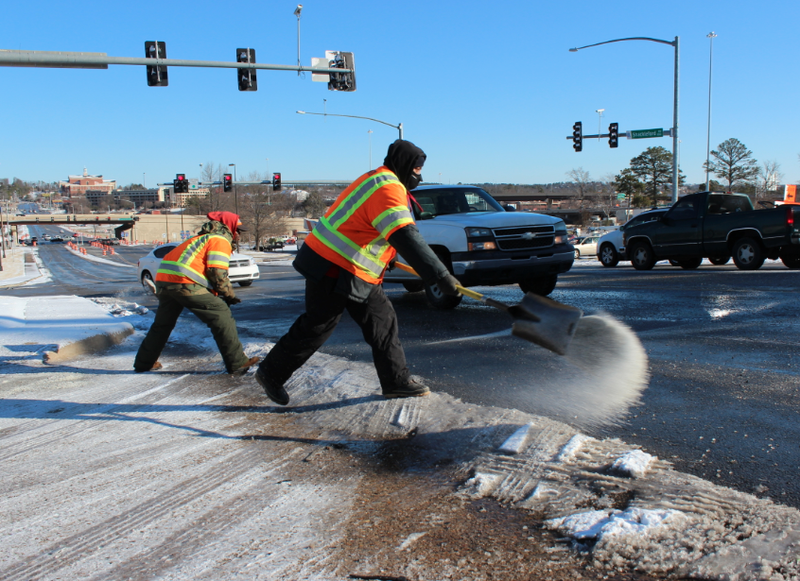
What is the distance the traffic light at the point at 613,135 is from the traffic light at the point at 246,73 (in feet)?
67.8

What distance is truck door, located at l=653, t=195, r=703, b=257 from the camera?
46.7ft

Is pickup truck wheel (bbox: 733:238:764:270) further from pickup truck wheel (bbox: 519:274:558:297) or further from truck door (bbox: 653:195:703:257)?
pickup truck wheel (bbox: 519:274:558:297)

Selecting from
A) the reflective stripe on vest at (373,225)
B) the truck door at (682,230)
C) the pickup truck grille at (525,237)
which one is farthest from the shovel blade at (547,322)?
the truck door at (682,230)

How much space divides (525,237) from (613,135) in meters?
26.3

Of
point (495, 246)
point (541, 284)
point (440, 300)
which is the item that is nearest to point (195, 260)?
point (440, 300)

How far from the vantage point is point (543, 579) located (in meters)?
2.04

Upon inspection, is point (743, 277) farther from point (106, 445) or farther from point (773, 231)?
point (106, 445)

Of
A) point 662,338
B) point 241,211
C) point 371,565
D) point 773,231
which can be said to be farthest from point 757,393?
point 241,211

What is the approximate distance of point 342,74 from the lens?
18641 millimetres

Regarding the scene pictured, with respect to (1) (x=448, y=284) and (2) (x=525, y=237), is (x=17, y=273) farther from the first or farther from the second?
(1) (x=448, y=284)

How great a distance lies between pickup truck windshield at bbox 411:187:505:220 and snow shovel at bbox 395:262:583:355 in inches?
211

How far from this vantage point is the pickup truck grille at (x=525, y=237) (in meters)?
8.13

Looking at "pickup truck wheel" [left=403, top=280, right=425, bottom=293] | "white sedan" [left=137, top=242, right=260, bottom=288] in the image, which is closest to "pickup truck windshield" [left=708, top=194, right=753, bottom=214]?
"pickup truck wheel" [left=403, top=280, right=425, bottom=293]

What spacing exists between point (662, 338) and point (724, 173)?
8849cm
